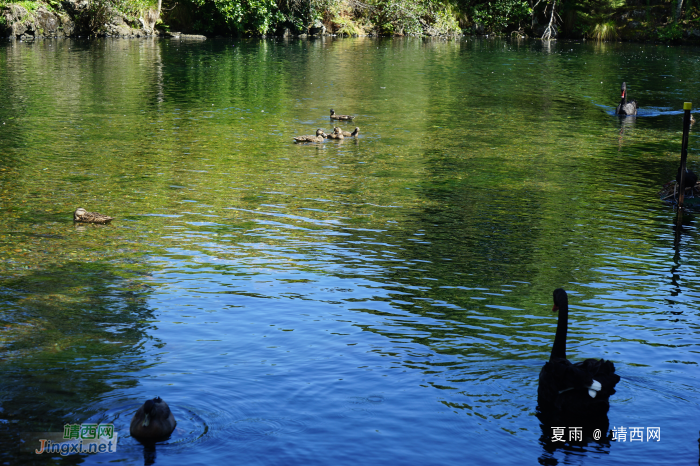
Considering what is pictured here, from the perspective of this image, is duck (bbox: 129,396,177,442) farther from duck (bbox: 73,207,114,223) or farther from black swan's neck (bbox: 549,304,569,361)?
duck (bbox: 73,207,114,223)

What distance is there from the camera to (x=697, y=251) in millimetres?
16906

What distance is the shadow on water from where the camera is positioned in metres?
9.45

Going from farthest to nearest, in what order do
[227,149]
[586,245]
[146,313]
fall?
[227,149] → [586,245] → [146,313]

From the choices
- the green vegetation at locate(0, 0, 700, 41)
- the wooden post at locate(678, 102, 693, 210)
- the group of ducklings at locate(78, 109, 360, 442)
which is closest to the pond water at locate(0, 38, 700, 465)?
the group of ducklings at locate(78, 109, 360, 442)

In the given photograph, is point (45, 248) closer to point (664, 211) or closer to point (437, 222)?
point (437, 222)

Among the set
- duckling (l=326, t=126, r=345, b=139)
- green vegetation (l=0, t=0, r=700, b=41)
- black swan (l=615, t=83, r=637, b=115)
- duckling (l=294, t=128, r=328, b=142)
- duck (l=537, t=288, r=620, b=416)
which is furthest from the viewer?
green vegetation (l=0, t=0, r=700, b=41)

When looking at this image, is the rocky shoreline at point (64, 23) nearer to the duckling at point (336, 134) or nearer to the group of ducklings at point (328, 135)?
the group of ducklings at point (328, 135)

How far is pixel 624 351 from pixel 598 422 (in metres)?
2.34

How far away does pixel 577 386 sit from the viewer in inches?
369

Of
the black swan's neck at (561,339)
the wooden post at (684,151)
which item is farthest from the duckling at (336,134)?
the black swan's neck at (561,339)

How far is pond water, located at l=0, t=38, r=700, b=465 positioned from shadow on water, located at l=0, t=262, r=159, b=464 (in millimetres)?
45

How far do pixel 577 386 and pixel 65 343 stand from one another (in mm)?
7693

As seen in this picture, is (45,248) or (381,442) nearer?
(381,442)

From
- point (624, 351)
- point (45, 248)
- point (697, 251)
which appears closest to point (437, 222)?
point (697, 251)
